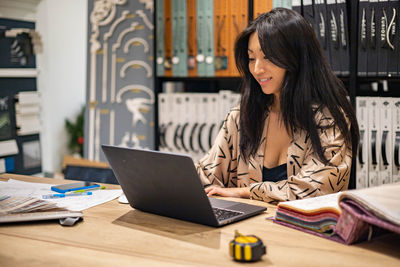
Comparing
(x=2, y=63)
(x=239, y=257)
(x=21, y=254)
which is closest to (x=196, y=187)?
(x=239, y=257)

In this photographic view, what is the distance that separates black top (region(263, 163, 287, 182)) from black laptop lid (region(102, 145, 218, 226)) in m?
0.65

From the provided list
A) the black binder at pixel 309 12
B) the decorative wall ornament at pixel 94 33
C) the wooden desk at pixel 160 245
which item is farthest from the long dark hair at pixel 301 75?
the decorative wall ornament at pixel 94 33

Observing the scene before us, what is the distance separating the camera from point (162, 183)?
4.61 ft

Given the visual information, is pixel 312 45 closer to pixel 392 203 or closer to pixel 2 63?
pixel 392 203

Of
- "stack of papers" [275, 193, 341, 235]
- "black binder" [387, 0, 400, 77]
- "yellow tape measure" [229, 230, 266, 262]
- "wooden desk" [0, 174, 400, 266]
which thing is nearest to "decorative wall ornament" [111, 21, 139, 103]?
"black binder" [387, 0, 400, 77]

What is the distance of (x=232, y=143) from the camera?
216 cm

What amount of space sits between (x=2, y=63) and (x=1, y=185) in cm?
247

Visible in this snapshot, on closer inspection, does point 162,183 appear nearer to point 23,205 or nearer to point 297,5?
point 23,205

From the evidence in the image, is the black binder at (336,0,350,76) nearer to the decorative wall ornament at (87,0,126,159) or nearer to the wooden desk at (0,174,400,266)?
the wooden desk at (0,174,400,266)

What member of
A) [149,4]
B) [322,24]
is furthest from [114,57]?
[322,24]

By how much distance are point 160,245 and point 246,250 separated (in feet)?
0.82

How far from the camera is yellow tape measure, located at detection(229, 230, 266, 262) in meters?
1.10

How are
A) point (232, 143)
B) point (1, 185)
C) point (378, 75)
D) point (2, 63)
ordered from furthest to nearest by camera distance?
1. point (2, 63)
2. point (378, 75)
3. point (232, 143)
4. point (1, 185)

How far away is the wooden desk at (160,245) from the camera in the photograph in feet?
3.73
